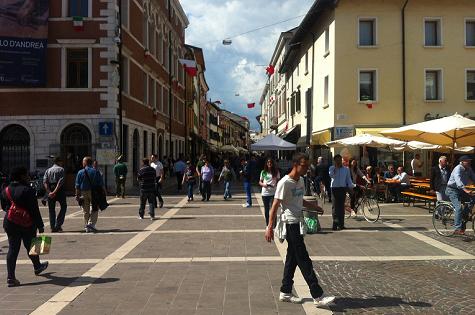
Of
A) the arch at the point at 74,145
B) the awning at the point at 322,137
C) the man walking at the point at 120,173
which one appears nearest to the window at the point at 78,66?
the arch at the point at 74,145

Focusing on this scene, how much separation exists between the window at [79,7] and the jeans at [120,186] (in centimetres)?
806

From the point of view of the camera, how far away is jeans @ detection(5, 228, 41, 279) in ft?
22.6

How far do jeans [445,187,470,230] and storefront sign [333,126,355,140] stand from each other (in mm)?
13837

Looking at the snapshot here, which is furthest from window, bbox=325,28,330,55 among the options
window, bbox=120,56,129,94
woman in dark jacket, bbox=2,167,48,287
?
woman in dark jacket, bbox=2,167,48,287

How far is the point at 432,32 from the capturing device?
25.5 metres

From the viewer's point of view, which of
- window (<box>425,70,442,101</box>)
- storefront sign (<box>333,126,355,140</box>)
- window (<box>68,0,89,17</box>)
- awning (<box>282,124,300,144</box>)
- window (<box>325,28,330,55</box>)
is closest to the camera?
window (<box>68,0,89,17</box>)

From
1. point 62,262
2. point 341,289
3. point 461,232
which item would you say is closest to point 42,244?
point 62,262

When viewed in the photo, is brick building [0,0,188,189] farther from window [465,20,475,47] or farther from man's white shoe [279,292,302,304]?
man's white shoe [279,292,302,304]

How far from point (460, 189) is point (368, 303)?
18.3 ft

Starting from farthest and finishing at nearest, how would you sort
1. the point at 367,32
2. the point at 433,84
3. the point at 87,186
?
the point at 433,84 < the point at 367,32 < the point at 87,186

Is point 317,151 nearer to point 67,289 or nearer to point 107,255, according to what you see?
point 107,255

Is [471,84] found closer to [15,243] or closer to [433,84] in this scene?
[433,84]

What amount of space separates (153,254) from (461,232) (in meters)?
6.24

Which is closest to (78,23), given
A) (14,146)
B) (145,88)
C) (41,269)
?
(14,146)
